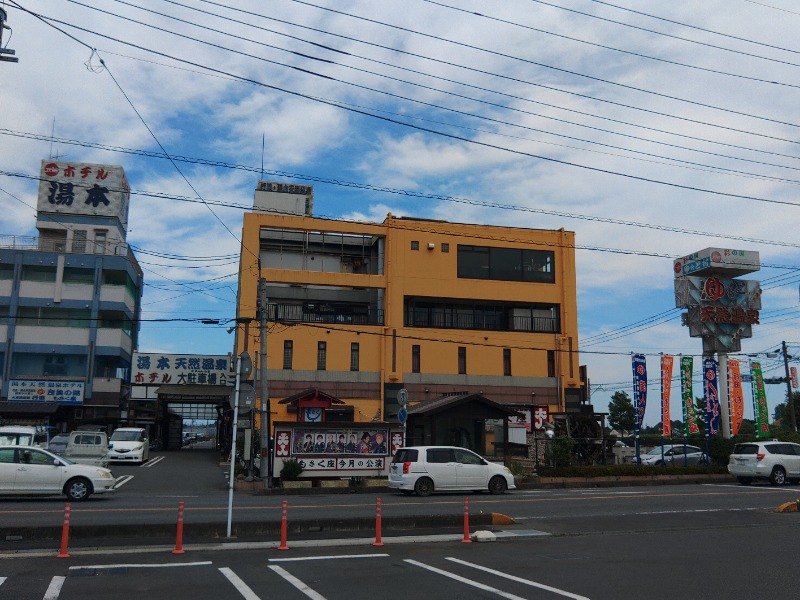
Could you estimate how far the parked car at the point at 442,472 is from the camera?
23.5 meters

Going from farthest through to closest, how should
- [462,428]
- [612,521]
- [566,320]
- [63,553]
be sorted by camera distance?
[566,320], [462,428], [612,521], [63,553]

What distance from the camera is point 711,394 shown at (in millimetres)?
35656

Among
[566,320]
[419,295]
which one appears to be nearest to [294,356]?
[419,295]

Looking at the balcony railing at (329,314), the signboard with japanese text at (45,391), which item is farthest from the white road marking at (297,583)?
the signboard with japanese text at (45,391)

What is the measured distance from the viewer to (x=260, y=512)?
18.0 metres

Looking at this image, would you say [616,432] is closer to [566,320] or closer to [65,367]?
[566,320]

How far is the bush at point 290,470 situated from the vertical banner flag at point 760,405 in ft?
80.0

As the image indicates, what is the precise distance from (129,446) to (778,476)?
2981 centimetres

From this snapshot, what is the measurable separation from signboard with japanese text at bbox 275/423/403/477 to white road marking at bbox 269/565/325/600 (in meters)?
15.0

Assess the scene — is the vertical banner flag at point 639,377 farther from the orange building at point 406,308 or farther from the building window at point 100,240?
the building window at point 100,240

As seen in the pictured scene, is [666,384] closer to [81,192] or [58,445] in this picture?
[58,445]

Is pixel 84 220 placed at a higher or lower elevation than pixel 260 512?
higher

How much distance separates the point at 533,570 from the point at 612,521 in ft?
24.0

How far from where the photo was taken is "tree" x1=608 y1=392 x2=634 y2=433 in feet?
254
